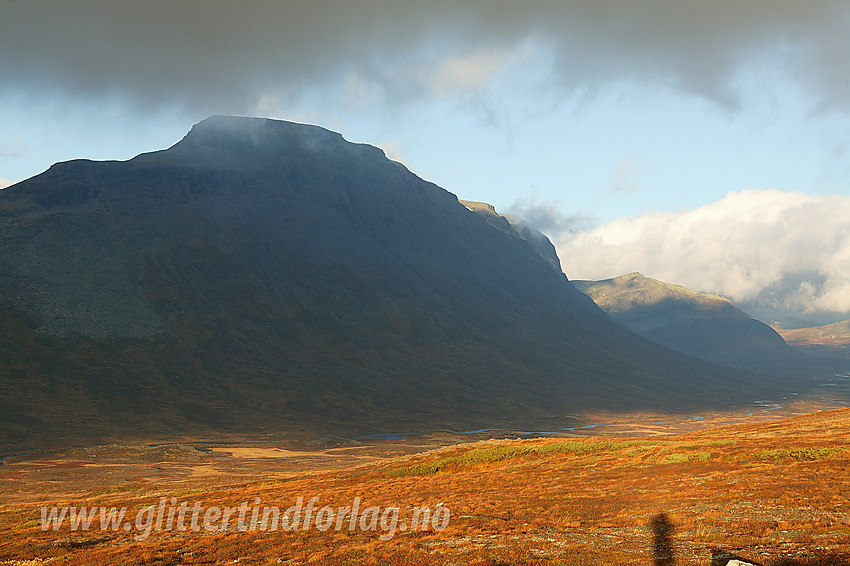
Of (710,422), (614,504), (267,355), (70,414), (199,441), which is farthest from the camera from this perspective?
(267,355)

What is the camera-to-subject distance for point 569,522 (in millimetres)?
27203

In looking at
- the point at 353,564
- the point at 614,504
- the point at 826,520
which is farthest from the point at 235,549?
the point at 826,520

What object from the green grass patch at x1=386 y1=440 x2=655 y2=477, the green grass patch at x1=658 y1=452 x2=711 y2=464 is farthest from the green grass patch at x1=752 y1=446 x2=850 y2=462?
the green grass patch at x1=386 y1=440 x2=655 y2=477

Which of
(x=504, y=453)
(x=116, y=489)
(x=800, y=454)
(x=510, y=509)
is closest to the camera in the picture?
(x=510, y=509)

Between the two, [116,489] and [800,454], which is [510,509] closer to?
[800,454]

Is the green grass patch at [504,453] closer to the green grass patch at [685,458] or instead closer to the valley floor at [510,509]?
the valley floor at [510,509]

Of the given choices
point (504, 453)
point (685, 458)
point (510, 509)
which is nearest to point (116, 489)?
point (504, 453)

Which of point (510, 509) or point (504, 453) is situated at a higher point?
point (510, 509)

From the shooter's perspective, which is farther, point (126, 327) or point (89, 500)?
point (126, 327)

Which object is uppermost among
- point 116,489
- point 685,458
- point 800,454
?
point 800,454

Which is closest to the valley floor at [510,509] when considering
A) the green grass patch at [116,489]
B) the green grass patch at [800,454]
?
the green grass patch at [800,454]

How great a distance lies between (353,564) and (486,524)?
316 inches

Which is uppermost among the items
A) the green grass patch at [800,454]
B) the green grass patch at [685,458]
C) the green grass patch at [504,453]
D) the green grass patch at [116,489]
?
the green grass patch at [800,454]

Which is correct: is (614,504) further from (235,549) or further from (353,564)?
(235,549)
